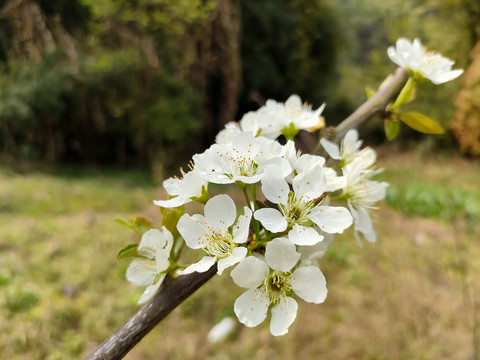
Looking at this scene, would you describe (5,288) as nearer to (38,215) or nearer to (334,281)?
(38,215)

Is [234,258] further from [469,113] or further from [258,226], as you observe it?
[469,113]

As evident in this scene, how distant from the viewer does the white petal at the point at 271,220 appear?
36cm

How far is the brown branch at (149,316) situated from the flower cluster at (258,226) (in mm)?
15

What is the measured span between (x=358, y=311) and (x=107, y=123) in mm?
6370

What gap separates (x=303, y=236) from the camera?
353mm

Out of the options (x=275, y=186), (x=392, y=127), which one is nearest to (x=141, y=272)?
(x=275, y=186)

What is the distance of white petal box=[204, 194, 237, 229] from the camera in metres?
0.39

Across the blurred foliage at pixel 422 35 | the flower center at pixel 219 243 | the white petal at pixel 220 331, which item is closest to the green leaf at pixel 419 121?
the flower center at pixel 219 243

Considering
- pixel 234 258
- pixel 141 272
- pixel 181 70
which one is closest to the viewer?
pixel 234 258

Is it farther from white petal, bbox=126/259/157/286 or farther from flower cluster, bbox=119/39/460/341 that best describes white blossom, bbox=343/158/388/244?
white petal, bbox=126/259/157/286

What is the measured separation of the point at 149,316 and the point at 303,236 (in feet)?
0.60

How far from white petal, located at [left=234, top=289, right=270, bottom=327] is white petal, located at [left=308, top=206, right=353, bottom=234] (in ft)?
0.35

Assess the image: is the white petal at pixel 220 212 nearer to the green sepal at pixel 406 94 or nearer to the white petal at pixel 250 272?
the white petal at pixel 250 272

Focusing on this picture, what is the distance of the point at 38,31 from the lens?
3.34 feet
